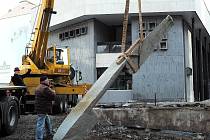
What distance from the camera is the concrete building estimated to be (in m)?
33.1

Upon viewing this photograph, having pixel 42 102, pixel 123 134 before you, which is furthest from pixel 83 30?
pixel 42 102

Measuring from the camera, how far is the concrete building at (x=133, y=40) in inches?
1304

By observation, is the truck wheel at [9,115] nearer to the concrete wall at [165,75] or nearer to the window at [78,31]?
the concrete wall at [165,75]

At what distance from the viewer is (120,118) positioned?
13430 millimetres

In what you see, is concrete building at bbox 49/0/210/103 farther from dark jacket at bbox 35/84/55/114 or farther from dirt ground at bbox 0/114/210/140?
dark jacket at bbox 35/84/55/114

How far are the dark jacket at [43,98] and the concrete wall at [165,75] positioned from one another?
2319 cm

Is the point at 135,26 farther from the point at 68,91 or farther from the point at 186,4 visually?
the point at 68,91

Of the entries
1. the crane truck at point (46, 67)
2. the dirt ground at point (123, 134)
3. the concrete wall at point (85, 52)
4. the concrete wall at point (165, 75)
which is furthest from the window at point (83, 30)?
the dirt ground at point (123, 134)

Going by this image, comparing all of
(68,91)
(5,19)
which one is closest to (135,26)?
(5,19)

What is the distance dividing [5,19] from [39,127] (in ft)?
86.0

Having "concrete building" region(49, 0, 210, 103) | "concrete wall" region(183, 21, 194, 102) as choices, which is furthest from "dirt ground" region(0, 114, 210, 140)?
"concrete wall" region(183, 21, 194, 102)

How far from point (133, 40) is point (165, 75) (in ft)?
13.0

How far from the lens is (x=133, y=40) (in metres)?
32.2

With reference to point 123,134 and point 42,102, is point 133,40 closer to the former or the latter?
point 123,134
